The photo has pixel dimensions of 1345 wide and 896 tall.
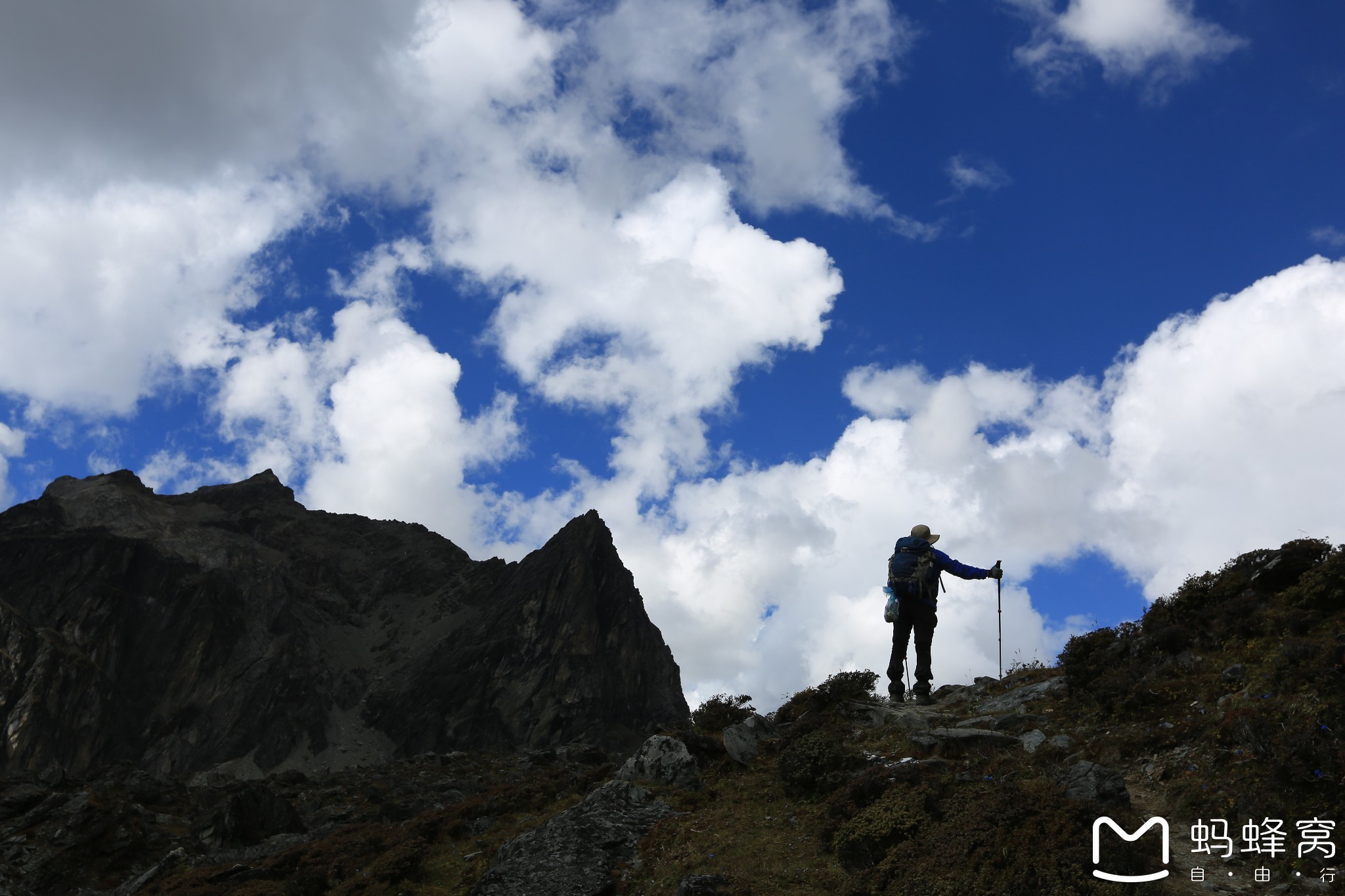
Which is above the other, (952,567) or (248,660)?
(248,660)

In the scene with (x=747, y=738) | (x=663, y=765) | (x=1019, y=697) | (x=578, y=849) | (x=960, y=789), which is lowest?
(x=578, y=849)

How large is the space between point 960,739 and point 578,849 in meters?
6.60

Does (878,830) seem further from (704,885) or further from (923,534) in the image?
(923,534)

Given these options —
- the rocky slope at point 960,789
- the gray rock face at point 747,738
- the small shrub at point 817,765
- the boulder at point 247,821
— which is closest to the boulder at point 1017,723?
the rocky slope at point 960,789

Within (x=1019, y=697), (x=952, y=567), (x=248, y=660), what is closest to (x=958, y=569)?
(x=952, y=567)

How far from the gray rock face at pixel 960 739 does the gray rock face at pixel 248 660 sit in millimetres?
134015

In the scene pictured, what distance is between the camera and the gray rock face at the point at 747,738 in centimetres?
1786

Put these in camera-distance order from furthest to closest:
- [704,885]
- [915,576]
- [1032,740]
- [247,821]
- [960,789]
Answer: [247,821] → [915,576] → [1032,740] → [960,789] → [704,885]

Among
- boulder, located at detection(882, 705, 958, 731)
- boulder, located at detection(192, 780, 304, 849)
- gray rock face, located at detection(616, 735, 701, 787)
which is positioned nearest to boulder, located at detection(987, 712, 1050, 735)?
boulder, located at detection(882, 705, 958, 731)

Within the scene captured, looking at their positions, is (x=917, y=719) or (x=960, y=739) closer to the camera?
(x=960, y=739)

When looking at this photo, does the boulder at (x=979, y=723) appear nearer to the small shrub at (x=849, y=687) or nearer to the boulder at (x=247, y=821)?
the small shrub at (x=849, y=687)

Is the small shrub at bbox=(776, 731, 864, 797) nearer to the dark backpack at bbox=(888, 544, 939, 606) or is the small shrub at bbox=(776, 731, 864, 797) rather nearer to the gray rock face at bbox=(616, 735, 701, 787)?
the gray rock face at bbox=(616, 735, 701, 787)

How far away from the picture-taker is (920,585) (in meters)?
19.0

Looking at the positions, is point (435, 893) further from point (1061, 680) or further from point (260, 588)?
point (260, 588)
